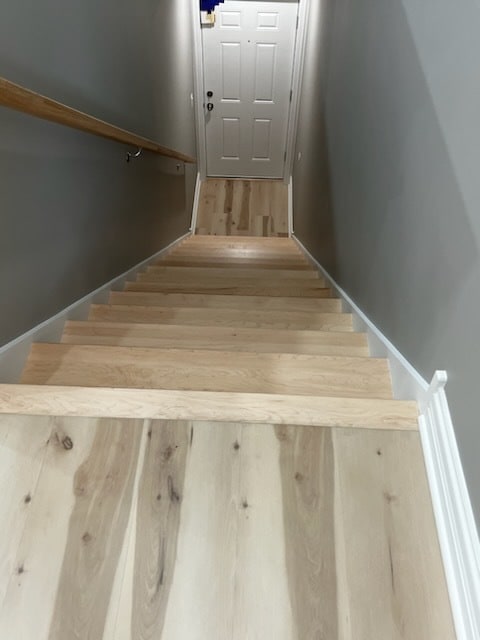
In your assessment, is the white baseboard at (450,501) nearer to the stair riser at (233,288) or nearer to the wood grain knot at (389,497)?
the wood grain knot at (389,497)

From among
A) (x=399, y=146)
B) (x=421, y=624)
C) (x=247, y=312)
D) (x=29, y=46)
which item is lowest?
(x=421, y=624)

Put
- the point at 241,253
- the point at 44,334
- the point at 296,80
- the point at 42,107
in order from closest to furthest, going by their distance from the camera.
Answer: the point at 42,107 → the point at 44,334 → the point at 241,253 → the point at 296,80

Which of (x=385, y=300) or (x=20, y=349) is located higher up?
(x=385, y=300)

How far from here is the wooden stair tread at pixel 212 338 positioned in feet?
5.00

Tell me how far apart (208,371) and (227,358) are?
9cm

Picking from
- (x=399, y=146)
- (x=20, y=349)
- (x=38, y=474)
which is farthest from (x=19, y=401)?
(x=399, y=146)

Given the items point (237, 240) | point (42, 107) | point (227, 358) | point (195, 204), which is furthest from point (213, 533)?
point (195, 204)

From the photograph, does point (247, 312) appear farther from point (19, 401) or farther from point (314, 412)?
point (19, 401)

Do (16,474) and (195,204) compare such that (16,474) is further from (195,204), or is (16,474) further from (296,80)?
(296,80)

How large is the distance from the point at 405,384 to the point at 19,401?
1087 mm

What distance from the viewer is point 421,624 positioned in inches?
27.7

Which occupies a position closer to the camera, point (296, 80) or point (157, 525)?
point (157, 525)

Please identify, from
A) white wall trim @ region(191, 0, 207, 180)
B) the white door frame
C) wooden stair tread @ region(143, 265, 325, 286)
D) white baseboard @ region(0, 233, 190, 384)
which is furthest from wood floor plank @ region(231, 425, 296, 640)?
white wall trim @ region(191, 0, 207, 180)

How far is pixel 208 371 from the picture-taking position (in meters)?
1.28
